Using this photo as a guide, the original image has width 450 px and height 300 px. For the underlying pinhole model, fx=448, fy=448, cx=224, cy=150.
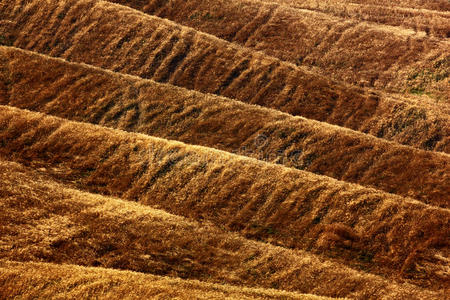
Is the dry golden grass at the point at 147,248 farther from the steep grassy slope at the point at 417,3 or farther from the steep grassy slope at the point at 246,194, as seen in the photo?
the steep grassy slope at the point at 417,3

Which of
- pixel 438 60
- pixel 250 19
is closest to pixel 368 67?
pixel 438 60

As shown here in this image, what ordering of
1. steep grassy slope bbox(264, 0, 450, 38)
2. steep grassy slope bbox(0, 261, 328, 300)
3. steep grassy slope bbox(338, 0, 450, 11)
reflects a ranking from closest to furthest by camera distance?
steep grassy slope bbox(0, 261, 328, 300), steep grassy slope bbox(264, 0, 450, 38), steep grassy slope bbox(338, 0, 450, 11)

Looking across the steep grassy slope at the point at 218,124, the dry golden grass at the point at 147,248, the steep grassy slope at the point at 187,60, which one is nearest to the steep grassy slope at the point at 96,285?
the dry golden grass at the point at 147,248

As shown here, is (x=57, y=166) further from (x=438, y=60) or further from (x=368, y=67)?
(x=438, y=60)

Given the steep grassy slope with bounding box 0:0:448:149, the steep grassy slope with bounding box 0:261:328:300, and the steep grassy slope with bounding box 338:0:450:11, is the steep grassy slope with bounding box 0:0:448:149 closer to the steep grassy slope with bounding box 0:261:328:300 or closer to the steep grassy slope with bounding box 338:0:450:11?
the steep grassy slope with bounding box 0:261:328:300

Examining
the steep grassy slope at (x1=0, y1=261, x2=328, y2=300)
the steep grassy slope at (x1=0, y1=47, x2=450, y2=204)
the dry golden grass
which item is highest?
the steep grassy slope at (x1=0, y1=261, x2=328, y2=300)

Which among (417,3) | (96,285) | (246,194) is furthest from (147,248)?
(417,3)

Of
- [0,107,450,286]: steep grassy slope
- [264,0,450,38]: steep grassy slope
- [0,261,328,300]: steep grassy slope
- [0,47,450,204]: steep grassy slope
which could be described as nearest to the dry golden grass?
[0,261,328,300]: steep grassy slope
